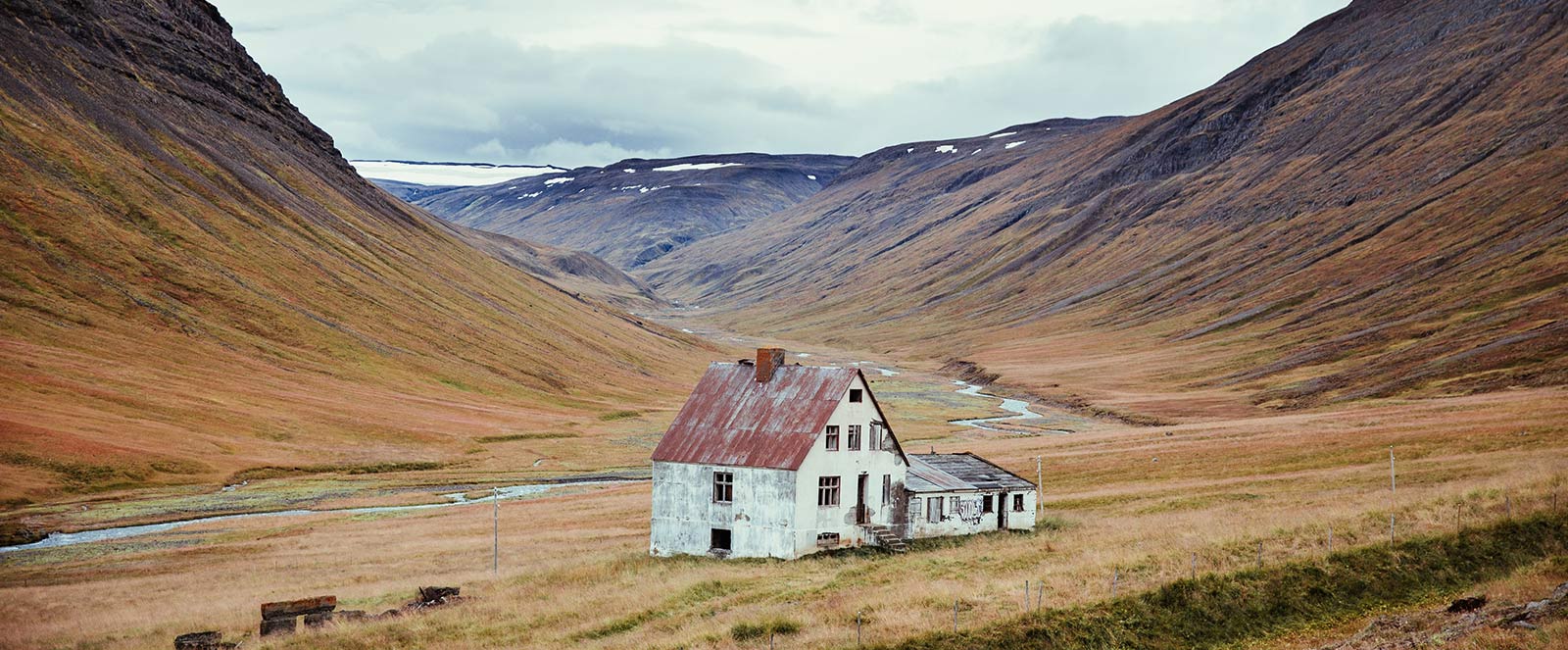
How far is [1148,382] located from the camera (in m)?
163

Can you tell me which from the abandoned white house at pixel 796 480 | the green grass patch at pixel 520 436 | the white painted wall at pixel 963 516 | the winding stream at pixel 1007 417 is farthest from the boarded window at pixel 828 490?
the winding stream at pixel 1007 417

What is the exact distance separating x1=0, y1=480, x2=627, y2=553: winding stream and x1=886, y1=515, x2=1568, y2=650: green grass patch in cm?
5288

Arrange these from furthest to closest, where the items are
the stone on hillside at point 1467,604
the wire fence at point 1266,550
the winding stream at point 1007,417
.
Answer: the winding stream at point 1007,417
the wire fence at point 1266,550
the stone on hillside at point 1467,604

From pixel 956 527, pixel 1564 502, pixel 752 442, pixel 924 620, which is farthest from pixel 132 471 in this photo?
pixel 1564 502

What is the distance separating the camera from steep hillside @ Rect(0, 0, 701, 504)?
95.4 meters

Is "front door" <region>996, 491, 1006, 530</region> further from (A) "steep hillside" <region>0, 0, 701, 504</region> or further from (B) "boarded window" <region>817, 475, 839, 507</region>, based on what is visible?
(A) "steep hillside" <region>0, 0, 701, 504</region>

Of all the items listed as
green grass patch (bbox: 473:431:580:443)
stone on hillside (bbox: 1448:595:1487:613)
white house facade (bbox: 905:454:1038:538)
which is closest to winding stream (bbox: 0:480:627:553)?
green grass patch (bbox: 473:431:580:443)

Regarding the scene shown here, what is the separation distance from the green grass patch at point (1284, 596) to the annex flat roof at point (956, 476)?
18596 mm

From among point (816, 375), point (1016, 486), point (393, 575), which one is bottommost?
point (393, 575)

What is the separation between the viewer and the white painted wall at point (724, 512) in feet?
155

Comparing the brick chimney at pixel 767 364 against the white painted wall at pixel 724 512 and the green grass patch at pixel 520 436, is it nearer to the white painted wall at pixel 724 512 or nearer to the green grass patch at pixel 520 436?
the white painted wall at pixel 724 512

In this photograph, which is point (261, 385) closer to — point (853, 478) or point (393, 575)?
point (393, 575)

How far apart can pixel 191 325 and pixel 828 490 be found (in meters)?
110

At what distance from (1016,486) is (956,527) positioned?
11.8 feet
